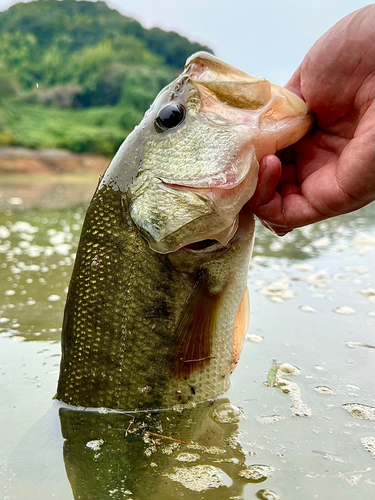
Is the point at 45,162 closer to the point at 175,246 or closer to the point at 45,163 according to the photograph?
the point at 45,163

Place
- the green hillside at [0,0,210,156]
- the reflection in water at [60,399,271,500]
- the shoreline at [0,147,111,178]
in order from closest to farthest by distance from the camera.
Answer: the reflection in water at [60,399,271,500]
the shoreline at [0,147,111,178]
the green hillside at [0,0,210,156]

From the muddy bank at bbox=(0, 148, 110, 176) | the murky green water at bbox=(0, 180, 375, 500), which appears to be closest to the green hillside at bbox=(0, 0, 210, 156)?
the muddy bank at bbox=(0, 148, 110, 176)

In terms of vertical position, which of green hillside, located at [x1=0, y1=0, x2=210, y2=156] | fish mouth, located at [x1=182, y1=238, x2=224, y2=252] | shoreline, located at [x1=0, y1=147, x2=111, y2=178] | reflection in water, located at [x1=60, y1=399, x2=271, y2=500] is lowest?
reflection in water, located at [x1=60, y1=399, x2=271, y2=500]

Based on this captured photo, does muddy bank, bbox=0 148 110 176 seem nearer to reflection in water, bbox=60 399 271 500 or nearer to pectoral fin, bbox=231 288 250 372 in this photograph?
pectoral fin, bbox=231 288 250 372

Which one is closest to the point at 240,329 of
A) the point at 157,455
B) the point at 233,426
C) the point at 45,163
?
the point at 233,426

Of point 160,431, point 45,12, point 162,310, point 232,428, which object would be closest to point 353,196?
point 162,310

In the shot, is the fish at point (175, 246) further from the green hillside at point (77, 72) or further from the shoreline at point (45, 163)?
the green hillside at point (77, 72)

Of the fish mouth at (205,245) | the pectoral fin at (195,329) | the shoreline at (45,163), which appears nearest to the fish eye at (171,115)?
the fish mouth at (205,245)
